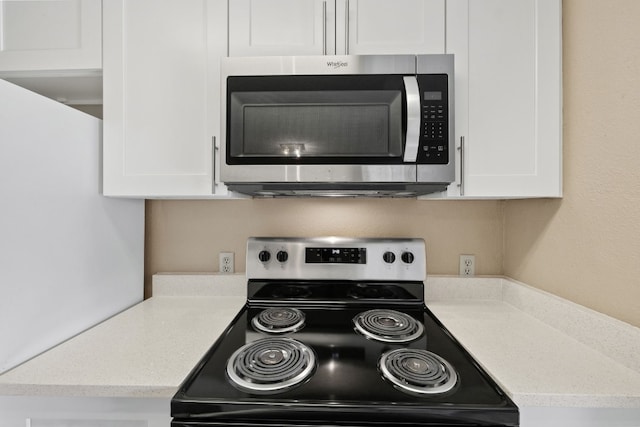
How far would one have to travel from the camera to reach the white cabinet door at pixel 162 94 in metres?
1.18

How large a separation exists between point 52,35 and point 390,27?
131 cm

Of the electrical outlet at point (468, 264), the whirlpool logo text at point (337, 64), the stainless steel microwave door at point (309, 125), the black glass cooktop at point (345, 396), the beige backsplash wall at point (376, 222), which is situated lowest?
the black glass cooktop at point (345, 396)

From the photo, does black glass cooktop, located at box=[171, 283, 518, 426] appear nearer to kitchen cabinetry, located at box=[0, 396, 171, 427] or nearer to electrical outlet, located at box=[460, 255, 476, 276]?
kitchen cabinetry, located at box=[0, 396, 171, 427]

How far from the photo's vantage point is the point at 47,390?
2.61ft

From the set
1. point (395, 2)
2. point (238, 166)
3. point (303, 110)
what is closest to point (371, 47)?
point (395, 2)

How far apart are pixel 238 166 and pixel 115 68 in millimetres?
644

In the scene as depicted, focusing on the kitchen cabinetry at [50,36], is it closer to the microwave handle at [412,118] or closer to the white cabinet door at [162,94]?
the white cabinet door at [162,94]

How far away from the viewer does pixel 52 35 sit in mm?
1202

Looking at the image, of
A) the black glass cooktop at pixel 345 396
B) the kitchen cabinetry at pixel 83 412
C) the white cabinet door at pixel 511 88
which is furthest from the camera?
the white cabinet door at pixel 511 88

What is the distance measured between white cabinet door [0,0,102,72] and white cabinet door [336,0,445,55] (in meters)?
0.96

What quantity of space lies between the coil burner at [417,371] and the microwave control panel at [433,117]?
2.09 ft

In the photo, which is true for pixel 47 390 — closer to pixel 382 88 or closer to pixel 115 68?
pixel 115 68

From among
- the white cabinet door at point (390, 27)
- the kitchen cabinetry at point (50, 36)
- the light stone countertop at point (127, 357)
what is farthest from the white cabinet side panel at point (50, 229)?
the white cabinet door at point (390, 27)

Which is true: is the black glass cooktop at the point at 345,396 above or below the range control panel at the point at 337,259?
below
